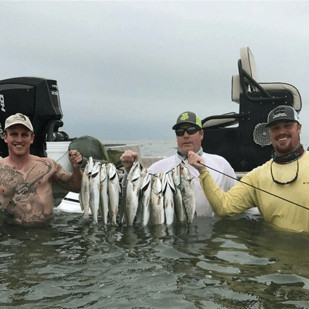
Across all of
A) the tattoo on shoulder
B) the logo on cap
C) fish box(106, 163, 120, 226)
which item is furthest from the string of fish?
the tattoo on shoulder

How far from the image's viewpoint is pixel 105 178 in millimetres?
→ 5391

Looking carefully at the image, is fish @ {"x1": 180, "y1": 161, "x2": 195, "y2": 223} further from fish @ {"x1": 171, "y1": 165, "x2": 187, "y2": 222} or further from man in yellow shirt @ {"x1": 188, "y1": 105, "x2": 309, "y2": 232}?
man in yellow shirt @ {"x1": 188, "y1": 105, "x2": 309, "y2": 232}

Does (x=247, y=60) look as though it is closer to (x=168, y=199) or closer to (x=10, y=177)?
(x=168, y=199)

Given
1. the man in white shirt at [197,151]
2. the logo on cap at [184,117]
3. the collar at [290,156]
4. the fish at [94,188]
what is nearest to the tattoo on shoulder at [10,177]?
the fish at [94,188]

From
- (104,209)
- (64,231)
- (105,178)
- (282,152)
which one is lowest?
(64,231)

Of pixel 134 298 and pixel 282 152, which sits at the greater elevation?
pixel 282 152

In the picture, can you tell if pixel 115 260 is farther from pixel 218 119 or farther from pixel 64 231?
pixel 218 119

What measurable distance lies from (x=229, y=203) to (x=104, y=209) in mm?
1706

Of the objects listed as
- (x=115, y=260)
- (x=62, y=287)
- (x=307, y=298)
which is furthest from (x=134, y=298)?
(x=307, y=298)

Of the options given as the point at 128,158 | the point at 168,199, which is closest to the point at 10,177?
the point at 128,158

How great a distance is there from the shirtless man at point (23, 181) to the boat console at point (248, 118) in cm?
442

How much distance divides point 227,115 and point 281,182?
4063mm

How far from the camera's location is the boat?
8328 millimetres

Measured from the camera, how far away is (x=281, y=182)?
5262 mm
